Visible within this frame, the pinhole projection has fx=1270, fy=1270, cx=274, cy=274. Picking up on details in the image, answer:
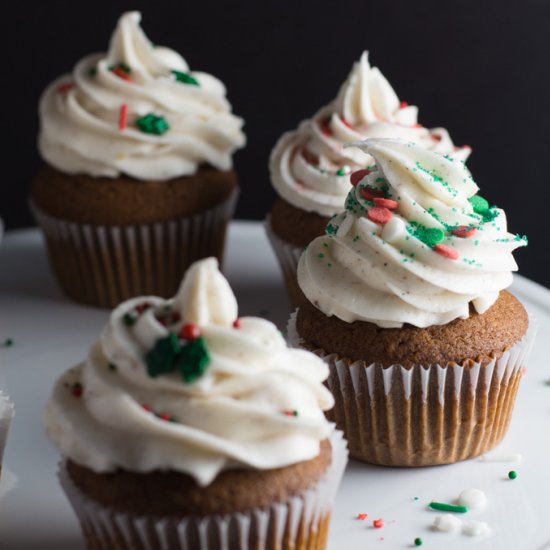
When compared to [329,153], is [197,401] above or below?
above

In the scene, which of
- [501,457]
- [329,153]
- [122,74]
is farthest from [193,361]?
[122,74]

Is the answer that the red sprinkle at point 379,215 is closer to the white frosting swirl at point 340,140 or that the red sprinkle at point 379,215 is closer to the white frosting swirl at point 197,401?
the white frosting swirl at point 197,401

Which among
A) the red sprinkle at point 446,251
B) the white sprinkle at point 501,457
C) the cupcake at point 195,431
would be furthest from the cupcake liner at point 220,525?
the white sprinkle at point 501,457

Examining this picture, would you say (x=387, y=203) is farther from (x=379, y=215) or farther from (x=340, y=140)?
(x=340, y=140)

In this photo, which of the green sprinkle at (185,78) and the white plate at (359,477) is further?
the green sprinkle at (185,78)

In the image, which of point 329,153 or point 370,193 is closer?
point 370,193

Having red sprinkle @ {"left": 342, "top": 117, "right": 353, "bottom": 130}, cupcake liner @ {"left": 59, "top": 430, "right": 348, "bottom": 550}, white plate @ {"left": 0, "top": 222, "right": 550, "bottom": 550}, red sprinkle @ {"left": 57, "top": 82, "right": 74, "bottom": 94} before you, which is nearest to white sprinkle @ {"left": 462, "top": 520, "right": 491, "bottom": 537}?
white plate @ {"left": 0, "top": 222, "right": 550, "bottom": 550}
